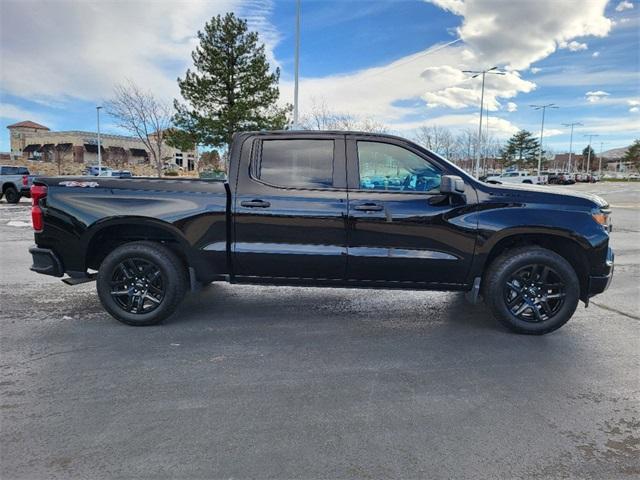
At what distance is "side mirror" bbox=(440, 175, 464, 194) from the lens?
4059mm

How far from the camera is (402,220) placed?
14.1ft

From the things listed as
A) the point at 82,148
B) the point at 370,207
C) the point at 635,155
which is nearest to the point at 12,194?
the point at 370,207

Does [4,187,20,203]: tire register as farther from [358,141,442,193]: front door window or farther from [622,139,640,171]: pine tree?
[622,139,640,171]: pine tree

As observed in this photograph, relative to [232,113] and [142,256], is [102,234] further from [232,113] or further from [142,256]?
[232,113]

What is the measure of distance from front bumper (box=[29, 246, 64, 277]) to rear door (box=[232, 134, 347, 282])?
1870 millimetres

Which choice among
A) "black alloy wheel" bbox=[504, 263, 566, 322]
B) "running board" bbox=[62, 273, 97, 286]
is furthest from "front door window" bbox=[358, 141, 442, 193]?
"running board" bbox=[62, 273, 97, 286]

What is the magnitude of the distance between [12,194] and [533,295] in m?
23.6

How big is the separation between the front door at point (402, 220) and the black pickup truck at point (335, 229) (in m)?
0.01

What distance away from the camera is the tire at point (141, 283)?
4.54 meters

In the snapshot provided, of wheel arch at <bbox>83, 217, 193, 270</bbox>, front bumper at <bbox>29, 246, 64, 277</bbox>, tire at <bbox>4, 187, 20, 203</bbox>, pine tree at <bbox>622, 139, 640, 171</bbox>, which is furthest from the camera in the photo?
pine tree at <bbox>622, 139, 640, 171</bbox>

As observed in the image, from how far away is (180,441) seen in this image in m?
2.68

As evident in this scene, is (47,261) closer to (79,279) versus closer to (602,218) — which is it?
(79,279)

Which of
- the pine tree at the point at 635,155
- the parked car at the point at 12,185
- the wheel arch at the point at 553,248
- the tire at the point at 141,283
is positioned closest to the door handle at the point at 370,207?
the wheel arch at the point at 553,248

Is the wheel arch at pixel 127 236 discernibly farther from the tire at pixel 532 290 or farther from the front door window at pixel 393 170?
the tire at pixel 532 290
